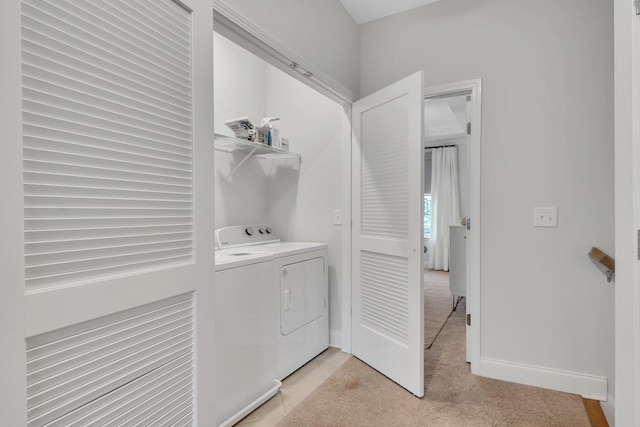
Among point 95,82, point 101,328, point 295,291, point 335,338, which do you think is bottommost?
point 335,338

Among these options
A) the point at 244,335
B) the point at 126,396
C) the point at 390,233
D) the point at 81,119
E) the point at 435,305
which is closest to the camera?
the point at 81,119

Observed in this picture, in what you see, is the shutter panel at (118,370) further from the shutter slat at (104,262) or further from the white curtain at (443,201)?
the white curtain at (443,201)

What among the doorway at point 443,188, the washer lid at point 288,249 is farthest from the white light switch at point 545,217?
the doorway at point 443,188

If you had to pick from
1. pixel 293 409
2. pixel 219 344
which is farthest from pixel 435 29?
pixel 293 409

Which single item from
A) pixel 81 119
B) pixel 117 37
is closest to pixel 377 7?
pixel 117 37

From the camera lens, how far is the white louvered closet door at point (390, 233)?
2.10 metres

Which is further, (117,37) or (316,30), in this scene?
(316,30)

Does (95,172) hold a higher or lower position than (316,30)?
lower

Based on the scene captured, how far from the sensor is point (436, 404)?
6.61ft

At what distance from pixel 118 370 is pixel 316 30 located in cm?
208

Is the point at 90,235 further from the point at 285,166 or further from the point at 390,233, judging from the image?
the point at 285,166

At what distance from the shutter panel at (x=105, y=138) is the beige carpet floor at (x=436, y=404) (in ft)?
4.32

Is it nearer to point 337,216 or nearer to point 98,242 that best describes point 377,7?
point 337,216
